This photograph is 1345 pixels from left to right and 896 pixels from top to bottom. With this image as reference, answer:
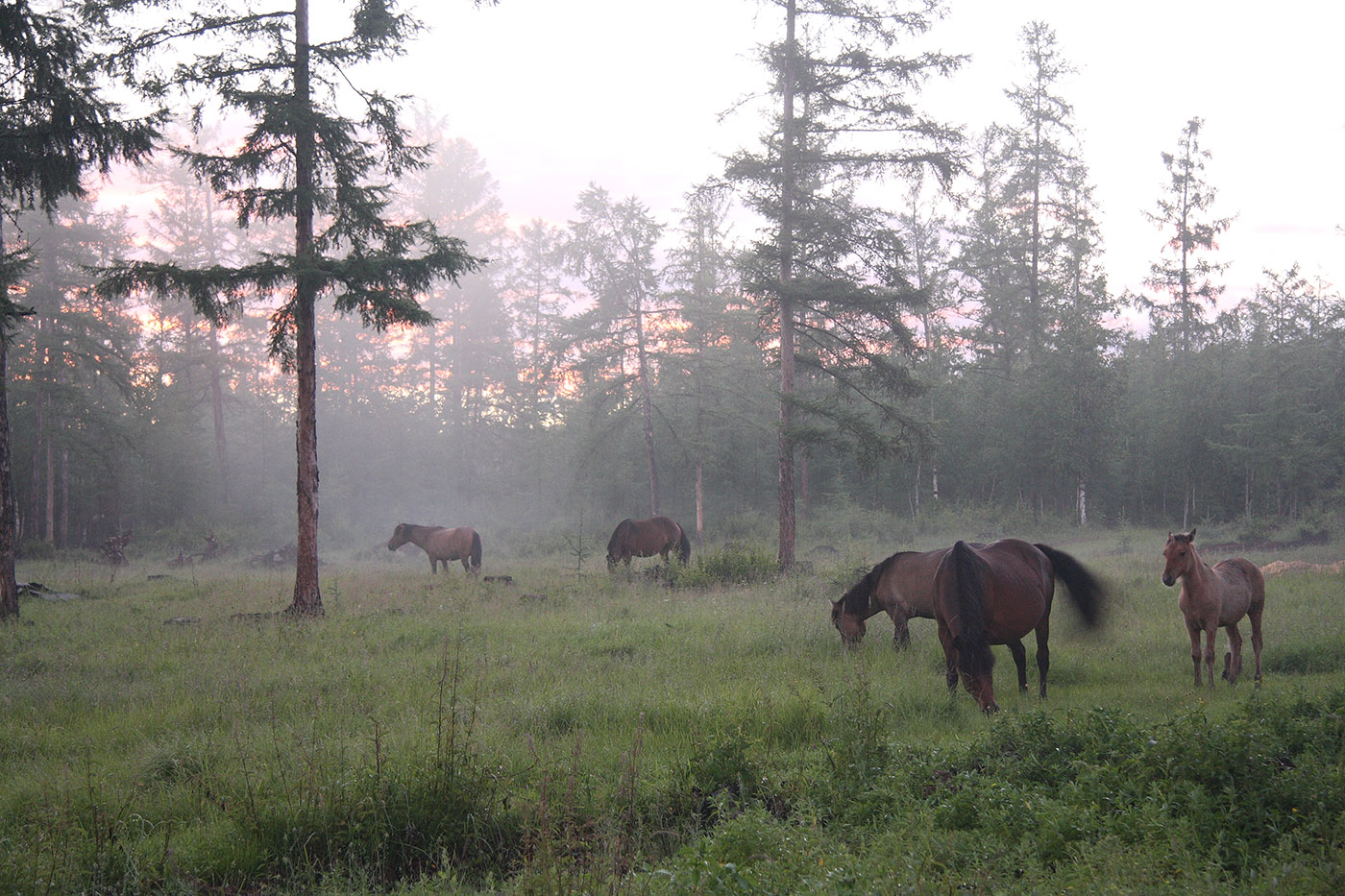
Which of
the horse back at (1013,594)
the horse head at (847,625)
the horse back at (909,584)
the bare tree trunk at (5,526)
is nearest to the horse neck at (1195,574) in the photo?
the horse back at (1013,594)

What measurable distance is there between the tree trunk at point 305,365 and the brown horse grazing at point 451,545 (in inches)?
246

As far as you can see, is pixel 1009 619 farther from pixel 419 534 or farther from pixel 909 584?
pixel 419 534

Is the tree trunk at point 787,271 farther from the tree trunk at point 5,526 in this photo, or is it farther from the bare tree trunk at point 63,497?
the bare tree trunk at point 63,497

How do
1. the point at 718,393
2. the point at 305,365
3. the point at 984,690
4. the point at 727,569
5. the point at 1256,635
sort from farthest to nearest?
the point at 718,393
the point at 727,569
the point at 305,365
the point at 1256,635
the point at 984,690

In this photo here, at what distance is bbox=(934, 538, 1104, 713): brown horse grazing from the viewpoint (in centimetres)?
652

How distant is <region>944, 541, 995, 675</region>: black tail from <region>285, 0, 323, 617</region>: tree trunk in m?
9.64

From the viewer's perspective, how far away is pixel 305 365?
12.1m

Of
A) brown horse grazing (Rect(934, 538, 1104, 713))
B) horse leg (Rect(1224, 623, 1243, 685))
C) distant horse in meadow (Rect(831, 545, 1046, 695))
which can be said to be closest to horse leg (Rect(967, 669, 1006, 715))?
brown horse grazing (Rect(934, 538, 1104, 713))

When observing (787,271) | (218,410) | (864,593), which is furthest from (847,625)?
(218,410)

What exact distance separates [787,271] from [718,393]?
1522cm

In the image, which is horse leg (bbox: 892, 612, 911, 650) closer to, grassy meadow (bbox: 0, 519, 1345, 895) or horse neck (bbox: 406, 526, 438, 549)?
grassy meadow (bbox: 0, 519, 1345, 895)

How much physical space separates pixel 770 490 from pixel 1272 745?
2963 cm

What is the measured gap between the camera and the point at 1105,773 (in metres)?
4.05

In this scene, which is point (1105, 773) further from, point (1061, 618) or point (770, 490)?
point (770, 490)
